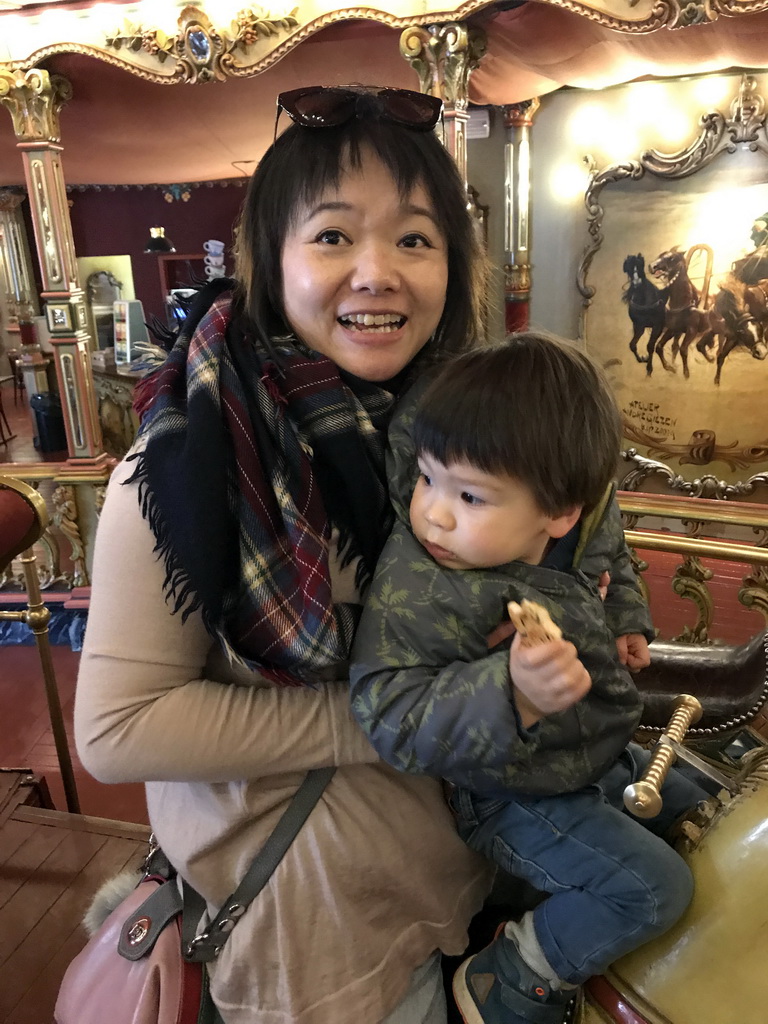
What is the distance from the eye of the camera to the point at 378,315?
111 cm

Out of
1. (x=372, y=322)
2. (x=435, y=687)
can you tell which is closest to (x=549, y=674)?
(x=435, y=687)

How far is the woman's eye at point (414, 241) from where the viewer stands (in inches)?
45.0

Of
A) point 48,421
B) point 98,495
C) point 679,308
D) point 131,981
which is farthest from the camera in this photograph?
point 48,421

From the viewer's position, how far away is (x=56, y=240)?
4098 mm

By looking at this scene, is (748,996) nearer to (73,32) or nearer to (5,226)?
(73,32)

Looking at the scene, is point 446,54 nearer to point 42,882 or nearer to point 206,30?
point 206,30

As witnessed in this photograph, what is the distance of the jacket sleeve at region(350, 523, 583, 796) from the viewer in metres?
0.88

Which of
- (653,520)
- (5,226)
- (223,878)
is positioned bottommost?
(653,520)

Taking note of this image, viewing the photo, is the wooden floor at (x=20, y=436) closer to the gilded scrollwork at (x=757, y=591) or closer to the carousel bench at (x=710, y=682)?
the gilded scrollwork at (x=757, y=591)

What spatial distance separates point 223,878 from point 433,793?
308 millimetres

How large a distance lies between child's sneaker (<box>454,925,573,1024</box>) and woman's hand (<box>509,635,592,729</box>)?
0.38m

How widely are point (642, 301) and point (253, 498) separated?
16.2 ft

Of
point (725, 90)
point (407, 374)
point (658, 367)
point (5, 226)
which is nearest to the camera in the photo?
point (407, 374)

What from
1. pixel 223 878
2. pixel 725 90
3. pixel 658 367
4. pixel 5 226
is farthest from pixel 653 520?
pixel 5 226
